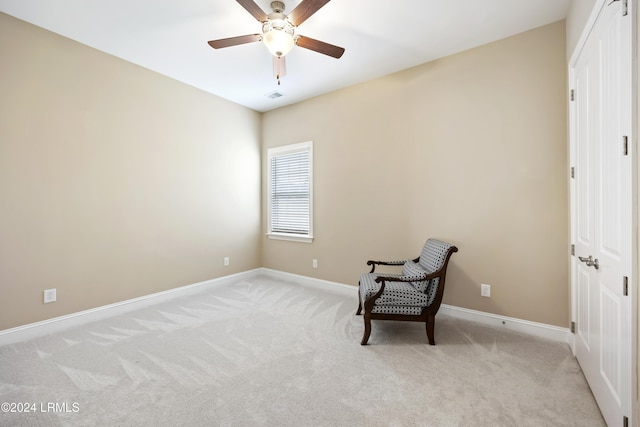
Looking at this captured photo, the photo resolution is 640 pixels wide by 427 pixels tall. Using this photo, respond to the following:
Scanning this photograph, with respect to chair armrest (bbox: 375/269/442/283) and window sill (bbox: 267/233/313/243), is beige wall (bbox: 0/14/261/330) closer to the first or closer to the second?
window sill (bbox: 267/233/313/243)

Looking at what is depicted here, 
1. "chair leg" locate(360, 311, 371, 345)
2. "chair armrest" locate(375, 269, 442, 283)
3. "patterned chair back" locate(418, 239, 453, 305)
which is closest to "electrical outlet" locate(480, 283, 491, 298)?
"patterned chair back" locate(418, 239, 453, 305)

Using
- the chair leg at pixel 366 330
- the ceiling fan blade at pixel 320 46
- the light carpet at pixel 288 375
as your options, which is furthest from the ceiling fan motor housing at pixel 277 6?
the light carpet at pixel 288 375

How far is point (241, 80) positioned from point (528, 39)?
10.5 feet

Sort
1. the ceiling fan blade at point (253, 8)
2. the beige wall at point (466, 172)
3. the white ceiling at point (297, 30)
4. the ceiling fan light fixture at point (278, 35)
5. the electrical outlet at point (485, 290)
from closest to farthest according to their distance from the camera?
the ceiling fan blade at point (253, 8) → the ceiling fan light fixture at point (278, 35) → the white ceiling at point (297, 30) → the beige wall at point (466, 172) → the electrical outlet at point (485, 290)

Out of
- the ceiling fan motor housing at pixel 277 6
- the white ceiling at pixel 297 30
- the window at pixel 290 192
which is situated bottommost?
the window at pixel 290 192

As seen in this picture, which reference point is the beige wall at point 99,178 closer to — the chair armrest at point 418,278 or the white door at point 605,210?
the chair armrest at point 418,278

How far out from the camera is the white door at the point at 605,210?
Result: 4.37ft

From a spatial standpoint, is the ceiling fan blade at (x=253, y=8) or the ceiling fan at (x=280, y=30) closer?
the ceiling fan blade at (x=253, y=8)

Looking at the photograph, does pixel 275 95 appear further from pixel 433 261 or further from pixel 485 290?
pixel 485 290

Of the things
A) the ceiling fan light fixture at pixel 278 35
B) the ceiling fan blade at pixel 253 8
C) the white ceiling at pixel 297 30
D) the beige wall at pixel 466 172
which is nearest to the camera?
the ceiling fan blade at pixel 253 8

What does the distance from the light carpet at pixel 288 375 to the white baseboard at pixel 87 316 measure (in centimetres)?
12

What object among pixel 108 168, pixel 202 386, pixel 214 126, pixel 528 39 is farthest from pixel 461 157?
pixel 108 168

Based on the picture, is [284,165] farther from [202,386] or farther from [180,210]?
[202,386]

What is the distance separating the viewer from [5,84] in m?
2.45
